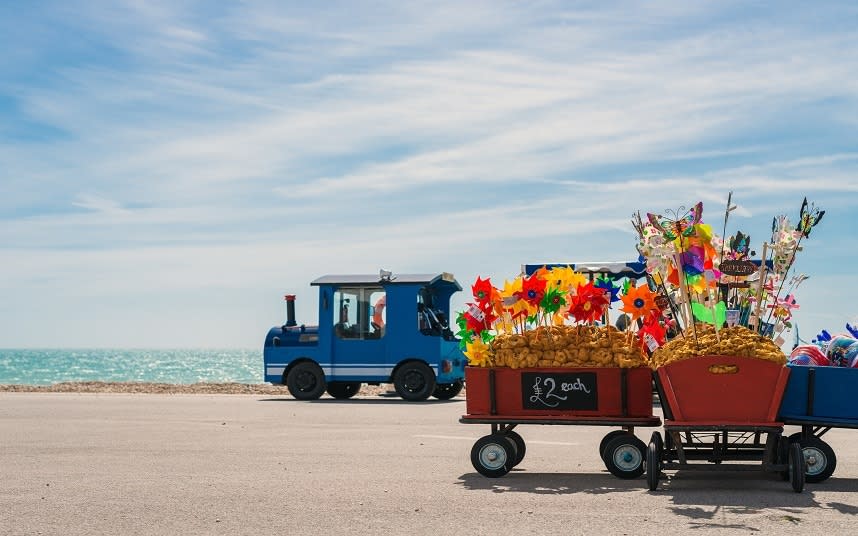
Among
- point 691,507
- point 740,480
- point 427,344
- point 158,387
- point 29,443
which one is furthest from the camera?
point 158,387

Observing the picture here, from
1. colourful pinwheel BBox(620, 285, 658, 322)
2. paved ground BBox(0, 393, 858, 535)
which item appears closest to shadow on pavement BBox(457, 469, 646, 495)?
paved ground BBox(0, 393, 858, 535)

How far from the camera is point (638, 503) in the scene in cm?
881

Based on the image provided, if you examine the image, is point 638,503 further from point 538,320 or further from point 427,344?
point 427,344

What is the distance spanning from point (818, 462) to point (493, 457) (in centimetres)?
279

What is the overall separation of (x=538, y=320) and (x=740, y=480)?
227 cm

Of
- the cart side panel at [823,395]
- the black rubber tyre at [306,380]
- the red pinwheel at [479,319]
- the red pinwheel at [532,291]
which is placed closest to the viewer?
the cart side panel at [823,395]

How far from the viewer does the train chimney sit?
24.5 meters

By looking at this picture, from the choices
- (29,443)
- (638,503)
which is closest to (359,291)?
(29,443)

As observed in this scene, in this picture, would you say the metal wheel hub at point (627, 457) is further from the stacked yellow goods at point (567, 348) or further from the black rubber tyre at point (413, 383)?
the black rubber tyre at point (413, 383)

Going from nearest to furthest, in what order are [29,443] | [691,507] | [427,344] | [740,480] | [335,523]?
1. [335,523]
2. [691,507]
3. [740,480]
4. [29,443]
5. [427,344]

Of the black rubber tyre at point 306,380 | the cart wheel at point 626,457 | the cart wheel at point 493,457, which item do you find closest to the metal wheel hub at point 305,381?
the black rubber tyre at point 306,380

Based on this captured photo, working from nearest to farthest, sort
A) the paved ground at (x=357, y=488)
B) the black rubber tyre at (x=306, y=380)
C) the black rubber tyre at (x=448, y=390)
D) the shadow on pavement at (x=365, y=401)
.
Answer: the paved ground at (x=357, y=488), the shadow on pavement at (x=365, y=401), the black rubber tyre at (x=306, y=380), the black rubber tyre at (x=448, y=390)

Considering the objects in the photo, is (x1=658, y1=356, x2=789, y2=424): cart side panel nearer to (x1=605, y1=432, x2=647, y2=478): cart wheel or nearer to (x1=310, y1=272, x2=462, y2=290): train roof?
(x1=605, y1=432, x2=647, y2=478): cart wheel

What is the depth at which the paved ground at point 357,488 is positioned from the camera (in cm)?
796
